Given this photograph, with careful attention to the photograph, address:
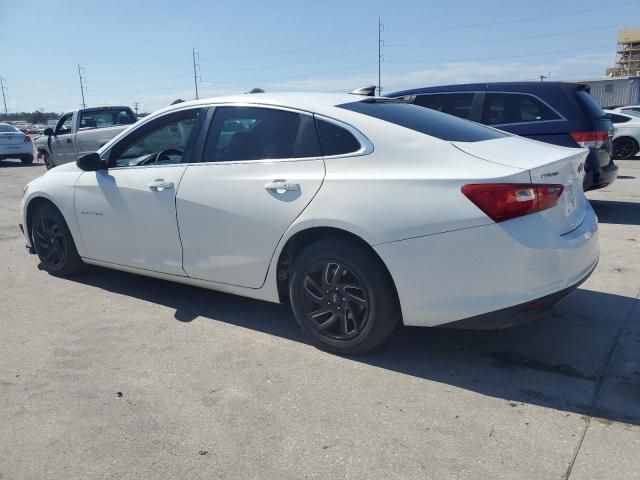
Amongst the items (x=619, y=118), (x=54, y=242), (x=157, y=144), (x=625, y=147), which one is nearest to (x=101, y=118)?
(x=54, y=242)

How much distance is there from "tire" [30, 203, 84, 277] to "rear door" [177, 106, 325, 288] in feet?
5.29

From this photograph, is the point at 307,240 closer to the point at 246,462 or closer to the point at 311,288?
the point at 311,288

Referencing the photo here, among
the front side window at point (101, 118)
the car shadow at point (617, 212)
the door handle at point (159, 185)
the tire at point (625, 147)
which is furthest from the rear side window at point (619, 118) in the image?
the door handle at point (159, 185)

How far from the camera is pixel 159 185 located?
14.0 ft

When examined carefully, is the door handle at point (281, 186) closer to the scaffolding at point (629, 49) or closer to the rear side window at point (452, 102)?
the rear side window at point (452, 102)

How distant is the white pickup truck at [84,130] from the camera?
1366 centimetres

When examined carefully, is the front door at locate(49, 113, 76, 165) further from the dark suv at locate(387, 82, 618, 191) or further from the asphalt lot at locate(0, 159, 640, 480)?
the asphalt lot at locate(0, 159, 640, 480)

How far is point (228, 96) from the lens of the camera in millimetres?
4316

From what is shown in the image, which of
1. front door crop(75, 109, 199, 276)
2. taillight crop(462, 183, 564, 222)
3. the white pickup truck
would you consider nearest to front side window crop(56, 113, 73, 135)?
the white pickup truck

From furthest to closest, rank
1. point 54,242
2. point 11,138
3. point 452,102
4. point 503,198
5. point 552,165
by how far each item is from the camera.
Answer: point 11,138 → point 452,102 → point 54,242 → point 552,165 → point 503,198

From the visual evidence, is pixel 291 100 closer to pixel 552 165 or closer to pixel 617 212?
pixel 552 165

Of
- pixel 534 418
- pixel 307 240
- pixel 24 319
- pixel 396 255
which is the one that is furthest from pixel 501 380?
pixel 24 319

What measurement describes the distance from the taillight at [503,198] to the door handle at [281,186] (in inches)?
43.1

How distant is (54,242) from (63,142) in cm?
1005
